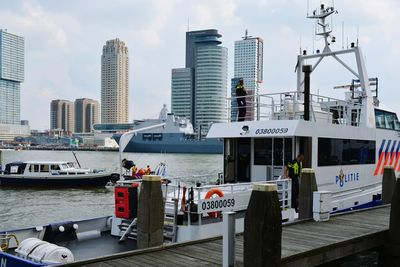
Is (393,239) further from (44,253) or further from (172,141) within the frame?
(172,141)

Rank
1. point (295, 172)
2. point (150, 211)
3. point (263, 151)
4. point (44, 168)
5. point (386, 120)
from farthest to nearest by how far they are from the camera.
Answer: point (44, 168) → point (386, 120) → point (263, 151) → point (295, 172) → point (150, 211)

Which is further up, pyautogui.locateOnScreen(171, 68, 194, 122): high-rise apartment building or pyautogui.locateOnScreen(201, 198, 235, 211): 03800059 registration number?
pyautogui.locateOnScreen(171, 68, 194, 122): high-rise apartment building

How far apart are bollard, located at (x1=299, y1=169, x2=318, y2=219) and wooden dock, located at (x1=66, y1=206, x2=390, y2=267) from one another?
11.2 inches

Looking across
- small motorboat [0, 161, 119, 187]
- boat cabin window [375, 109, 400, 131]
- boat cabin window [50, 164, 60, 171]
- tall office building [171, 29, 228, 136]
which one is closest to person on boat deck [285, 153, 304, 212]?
boat cabin window [375, 109, 400, 131]

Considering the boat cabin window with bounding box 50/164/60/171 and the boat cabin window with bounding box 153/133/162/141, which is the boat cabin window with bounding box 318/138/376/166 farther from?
the boat cabin window with bounding box 153/133/162/141

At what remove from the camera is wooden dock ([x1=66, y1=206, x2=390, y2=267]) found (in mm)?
6578

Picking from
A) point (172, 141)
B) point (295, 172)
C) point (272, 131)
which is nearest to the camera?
point (295, 172)

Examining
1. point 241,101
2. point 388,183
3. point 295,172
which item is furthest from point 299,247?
point 241,101

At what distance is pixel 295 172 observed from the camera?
11492 mm

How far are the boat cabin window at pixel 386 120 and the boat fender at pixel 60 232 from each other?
11.3 meters

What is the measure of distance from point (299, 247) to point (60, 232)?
18.1 feet

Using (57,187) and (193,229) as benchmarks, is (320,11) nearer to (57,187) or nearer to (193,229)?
(193,229)

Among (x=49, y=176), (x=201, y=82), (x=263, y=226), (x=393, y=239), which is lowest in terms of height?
(x=49, y=176)

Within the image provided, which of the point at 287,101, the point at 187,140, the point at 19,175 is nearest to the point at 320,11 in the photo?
the point at 287,101
